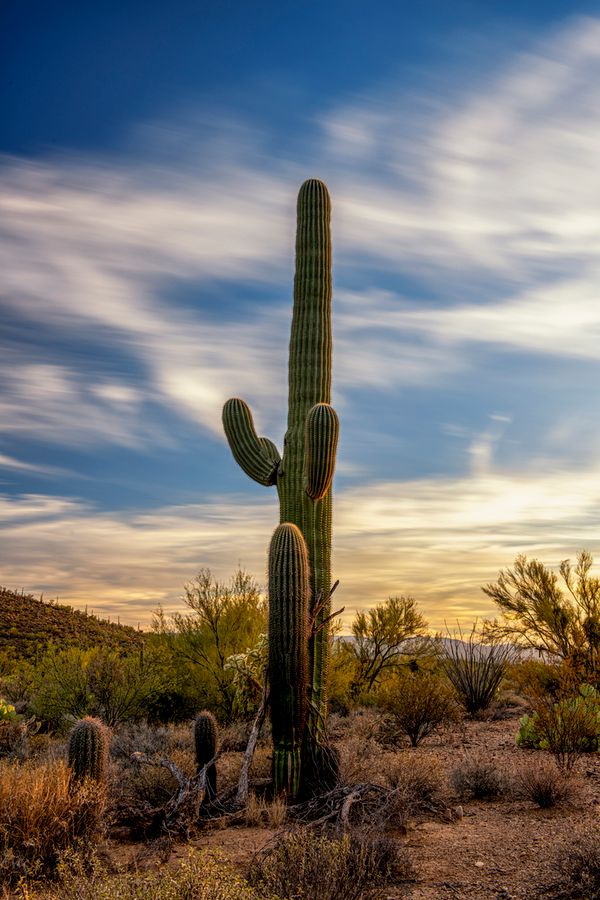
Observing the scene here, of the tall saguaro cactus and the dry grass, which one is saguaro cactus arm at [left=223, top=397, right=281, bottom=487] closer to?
the tall saguaro cactus

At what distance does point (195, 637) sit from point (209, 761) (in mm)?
8681

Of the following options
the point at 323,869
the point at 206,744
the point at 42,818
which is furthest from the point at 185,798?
the point at 323,869

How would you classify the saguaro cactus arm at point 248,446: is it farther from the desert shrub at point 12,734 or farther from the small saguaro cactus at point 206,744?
the desert shrub at point 12,734

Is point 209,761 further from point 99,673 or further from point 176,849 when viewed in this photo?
point 99,673

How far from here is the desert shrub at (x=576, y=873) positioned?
6.80m

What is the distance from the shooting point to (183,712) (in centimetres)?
1859

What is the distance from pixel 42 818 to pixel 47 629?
113ft

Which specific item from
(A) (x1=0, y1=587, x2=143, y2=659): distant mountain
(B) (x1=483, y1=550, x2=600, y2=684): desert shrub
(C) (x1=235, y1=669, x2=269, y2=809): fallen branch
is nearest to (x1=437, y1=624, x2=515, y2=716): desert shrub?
(B) (x1=483, y1=550, x2=600, y2=684): desert shrub

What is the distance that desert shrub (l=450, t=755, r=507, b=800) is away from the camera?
440 inches

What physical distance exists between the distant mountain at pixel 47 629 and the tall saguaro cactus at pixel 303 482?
24.6 meters

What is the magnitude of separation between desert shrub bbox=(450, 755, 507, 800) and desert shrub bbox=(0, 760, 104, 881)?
5115 millimetres

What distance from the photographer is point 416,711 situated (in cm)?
1523

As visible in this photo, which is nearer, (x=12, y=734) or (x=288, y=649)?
(x=288, y=649)

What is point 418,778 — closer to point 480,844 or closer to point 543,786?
point 543,786
